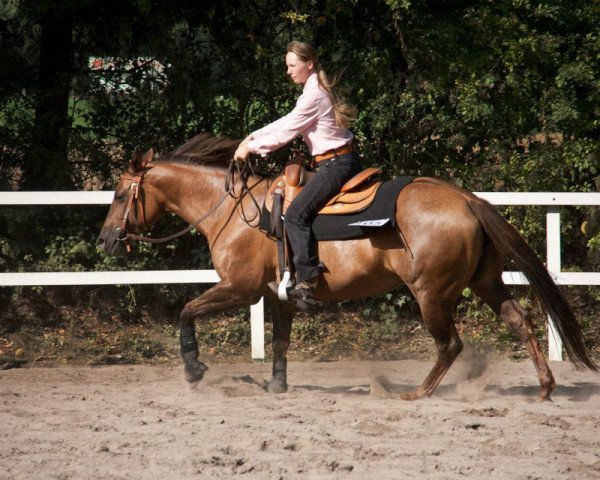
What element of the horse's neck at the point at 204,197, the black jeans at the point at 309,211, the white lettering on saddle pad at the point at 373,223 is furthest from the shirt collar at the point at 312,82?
the white lettering on saddle pad at the point at 373,223

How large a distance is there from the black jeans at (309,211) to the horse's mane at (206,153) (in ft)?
3.45

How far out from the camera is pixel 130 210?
25.7 feet

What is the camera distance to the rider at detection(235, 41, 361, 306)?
7.10m

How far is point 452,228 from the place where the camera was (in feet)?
22.5

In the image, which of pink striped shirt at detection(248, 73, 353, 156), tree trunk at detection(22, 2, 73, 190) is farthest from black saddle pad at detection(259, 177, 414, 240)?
tree trunk at detection(22, 2, 73, 190)

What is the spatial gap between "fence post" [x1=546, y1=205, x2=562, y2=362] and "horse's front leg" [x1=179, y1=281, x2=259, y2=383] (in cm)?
320

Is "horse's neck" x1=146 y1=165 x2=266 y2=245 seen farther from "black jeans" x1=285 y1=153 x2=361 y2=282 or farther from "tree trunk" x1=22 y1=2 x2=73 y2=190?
"tree trunk" x1=22 y1=2 x2=73 y2=190

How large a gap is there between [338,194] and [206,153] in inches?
52.8

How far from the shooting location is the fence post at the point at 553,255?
9.13 metres

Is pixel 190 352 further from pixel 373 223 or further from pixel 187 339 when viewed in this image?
pixel 373 223

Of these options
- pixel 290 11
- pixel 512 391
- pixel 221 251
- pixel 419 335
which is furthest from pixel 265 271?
pixel 290 11

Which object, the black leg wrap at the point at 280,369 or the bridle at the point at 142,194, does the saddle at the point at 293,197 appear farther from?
the black leg wrap at the point at 280,369

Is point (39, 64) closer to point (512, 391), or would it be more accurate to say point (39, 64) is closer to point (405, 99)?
point (405, 99)

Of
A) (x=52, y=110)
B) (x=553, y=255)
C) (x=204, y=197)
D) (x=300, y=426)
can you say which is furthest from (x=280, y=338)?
(x=52, y=110)
